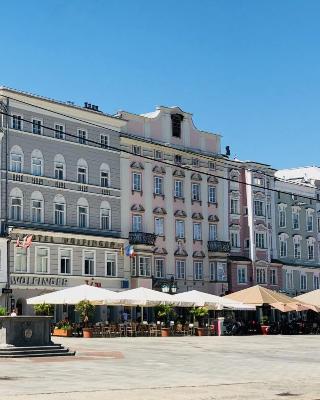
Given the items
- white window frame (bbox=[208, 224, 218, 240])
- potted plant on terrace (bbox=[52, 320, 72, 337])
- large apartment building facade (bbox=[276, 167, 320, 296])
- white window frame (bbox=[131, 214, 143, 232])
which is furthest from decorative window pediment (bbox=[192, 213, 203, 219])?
potted plant on terrace (bbox=[52, 320, 72, 337])

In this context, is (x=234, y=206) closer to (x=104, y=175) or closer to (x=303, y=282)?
(x=303, y=282)

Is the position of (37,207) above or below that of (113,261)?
above

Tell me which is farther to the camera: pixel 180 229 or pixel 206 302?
pixel 180 229

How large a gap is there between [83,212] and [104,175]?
12.3ft

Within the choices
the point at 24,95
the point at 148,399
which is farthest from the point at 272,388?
the point at 24,95

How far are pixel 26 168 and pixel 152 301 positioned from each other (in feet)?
52.4

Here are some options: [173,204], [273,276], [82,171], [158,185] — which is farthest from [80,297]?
[273,276]

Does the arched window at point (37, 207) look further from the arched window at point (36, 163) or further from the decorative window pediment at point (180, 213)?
the decorative window pediment at point (180, 213)

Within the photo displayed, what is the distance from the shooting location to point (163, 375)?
20000 mm

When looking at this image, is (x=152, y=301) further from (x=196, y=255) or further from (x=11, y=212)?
(x=196, y=255)

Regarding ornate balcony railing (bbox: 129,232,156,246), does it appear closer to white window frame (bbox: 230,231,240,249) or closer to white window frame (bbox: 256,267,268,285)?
white window frame (bbox: 230,231,240,249)

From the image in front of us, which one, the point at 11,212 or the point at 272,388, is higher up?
the point at 11,212

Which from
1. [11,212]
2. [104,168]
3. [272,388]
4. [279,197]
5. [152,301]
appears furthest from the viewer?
[279,197]

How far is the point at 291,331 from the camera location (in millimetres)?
52281
